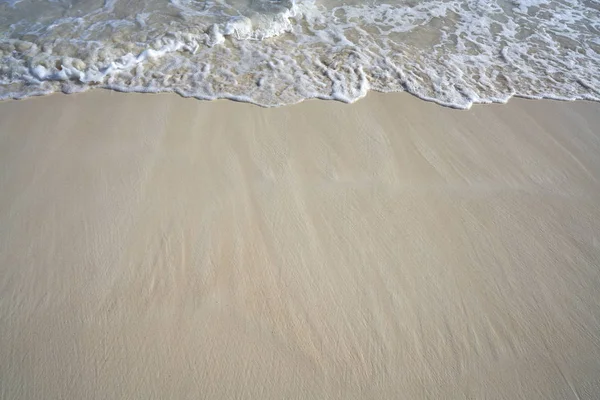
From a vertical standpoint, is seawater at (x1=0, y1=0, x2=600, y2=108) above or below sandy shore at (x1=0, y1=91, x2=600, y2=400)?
above

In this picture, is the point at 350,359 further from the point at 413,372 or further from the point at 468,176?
the point at 468,176

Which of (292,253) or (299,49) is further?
(299,49)

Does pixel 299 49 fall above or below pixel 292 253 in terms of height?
above

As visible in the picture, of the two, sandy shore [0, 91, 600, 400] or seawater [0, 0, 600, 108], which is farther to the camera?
seawater [0, 0, 600, 108]

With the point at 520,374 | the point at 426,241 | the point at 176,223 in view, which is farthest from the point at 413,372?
the point at 176,223
